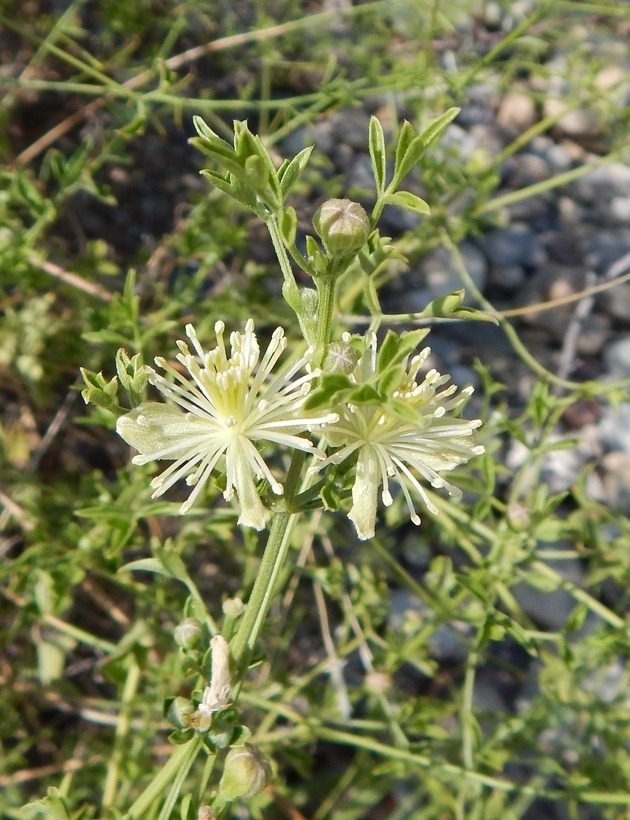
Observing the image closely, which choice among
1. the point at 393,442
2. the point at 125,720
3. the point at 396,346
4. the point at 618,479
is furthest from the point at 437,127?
the point at 618,479

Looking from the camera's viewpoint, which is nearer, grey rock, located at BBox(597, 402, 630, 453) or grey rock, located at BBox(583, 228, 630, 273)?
grey rock, located at BBox(597, 402, 630, 453)

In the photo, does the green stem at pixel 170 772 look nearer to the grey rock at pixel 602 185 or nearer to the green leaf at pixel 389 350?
the green leaf at pixel 389 350

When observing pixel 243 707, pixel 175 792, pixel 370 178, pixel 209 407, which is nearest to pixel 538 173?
pixel 370 178

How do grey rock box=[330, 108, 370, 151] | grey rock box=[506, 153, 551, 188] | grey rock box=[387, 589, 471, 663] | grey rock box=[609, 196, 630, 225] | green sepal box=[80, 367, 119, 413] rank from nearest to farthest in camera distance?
green sepal box=[80, 367, 119, 413] → grey rock box=[387, 589, 471, 663] → grey rock box=[330, 108, 370, 151] → grey rock box=[506, 153, 551, 188] → grey rock box=[609, 196, 630, 225]

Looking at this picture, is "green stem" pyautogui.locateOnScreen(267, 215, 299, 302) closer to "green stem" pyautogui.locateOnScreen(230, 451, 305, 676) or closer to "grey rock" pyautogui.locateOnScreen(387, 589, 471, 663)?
"green stem" pyautogui.locateOnScreen(230, 451, 305, 676)

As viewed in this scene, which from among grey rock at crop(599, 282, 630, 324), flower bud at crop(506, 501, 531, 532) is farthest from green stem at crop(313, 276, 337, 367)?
grey rock at crop(599, 282, 630, 324)

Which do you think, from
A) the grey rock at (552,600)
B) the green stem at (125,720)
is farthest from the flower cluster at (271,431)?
the grey rock at (552,600)
